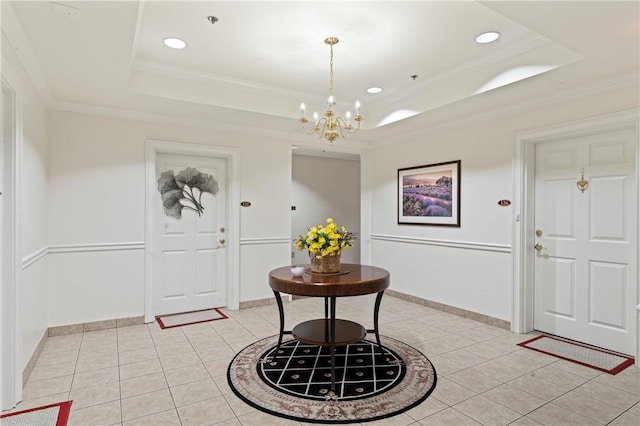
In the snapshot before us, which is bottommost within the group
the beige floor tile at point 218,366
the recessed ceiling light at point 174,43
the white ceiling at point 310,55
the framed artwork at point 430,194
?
the beige floor tile at point 218,366

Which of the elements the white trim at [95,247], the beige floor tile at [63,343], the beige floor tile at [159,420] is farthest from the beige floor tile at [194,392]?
the white trim at [95,247]

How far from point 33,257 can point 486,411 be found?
361 cm

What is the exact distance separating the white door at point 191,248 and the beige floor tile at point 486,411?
3277 mm

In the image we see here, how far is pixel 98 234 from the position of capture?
156 inches

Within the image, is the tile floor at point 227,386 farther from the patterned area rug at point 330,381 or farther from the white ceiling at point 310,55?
the white ceiling at point 310,55

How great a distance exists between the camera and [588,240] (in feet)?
11.3

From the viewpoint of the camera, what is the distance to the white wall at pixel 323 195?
7148mm

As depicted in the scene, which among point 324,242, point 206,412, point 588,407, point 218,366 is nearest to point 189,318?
point 218,366

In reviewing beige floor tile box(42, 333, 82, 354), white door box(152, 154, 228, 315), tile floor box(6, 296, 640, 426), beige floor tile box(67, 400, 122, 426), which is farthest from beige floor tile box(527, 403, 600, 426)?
beige floor tile box(42, 333, 82, 354)

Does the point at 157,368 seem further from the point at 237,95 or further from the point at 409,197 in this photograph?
the point at 409,197

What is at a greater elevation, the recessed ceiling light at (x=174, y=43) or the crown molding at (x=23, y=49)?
the recessed ceiling light at (x=174, y=43)

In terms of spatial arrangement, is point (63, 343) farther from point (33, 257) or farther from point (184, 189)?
point (184, 189)

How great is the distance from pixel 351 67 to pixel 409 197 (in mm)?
2177

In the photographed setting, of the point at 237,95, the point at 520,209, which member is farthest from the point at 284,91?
the point at 520,209
